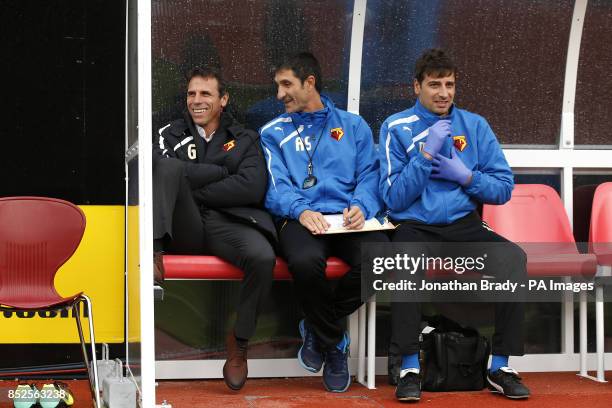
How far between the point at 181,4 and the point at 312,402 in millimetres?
2239

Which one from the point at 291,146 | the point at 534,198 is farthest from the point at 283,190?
the point at 534,198

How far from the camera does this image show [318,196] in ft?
16.9

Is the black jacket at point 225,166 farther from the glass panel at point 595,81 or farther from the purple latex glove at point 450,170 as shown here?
the glass panel at point 595,81

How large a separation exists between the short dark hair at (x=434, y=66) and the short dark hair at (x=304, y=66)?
52cm

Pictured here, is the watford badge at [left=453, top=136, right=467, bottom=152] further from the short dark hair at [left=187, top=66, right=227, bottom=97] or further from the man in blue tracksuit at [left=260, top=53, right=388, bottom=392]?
the short dark hair at [left=187, top=66, right=227, bottom=97]

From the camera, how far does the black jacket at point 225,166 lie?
5.06 m

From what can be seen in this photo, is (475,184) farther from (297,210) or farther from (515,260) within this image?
(297,210)

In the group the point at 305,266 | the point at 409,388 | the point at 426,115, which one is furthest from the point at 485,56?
the point at 409,388

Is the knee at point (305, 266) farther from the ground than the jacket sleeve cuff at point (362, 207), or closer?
closer

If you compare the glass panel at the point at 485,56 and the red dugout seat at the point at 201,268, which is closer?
the red dugout seat at the point at 201,268

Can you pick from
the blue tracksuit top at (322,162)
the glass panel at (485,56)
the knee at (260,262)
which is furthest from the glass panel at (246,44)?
the knee at (260,262)

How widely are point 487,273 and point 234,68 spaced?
175 centimetres

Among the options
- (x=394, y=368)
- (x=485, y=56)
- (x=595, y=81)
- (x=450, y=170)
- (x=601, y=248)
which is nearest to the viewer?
(x=450, y=170)

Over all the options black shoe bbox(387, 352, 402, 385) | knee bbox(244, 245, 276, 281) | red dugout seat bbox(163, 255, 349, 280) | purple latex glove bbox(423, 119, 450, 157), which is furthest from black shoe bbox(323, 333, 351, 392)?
purple latex glove bbox(423, 119, 450, 157)
